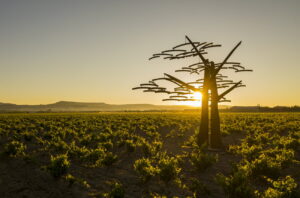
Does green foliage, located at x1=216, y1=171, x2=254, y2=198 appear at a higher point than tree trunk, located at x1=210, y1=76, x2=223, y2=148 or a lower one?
lower

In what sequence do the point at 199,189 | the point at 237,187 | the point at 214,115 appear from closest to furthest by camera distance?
the point at 237,187, the point at 199,189, the point at 214,115

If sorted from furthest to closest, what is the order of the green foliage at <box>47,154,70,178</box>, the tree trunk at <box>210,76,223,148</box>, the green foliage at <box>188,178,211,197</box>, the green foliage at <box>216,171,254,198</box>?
1. the tree trunk at <box>210,76,223,148</box>
2. the green foliage at <box>47,154,70,178</box>
3. the green foliage at <box>188,178,211,197</box>
4. the green foliage at <box>216,171,254,198</box>

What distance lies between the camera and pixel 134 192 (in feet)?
23.0

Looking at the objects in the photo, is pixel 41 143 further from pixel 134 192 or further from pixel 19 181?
pixel 134 192

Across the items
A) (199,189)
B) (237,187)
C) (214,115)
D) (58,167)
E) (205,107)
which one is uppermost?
(205,107)

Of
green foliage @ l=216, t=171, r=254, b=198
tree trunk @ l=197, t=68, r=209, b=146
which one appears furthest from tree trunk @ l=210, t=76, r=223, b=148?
green foliage @ l=216, t=171, r=254, b=198

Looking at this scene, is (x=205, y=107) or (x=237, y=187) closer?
(x=237, y=187)

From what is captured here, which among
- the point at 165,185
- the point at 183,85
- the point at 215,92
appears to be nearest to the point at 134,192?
the point at 165,185

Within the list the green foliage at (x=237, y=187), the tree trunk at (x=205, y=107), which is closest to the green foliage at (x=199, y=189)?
the green foliage at (x=237, y=187)

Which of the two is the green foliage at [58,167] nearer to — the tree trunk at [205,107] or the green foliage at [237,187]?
the green foliage at [237,187]

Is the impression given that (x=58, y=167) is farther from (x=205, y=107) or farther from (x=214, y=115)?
(x=214, y=115)

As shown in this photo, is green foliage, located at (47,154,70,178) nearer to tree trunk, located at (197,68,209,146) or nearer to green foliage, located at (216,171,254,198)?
green foliage, located at (216,171,254,198)

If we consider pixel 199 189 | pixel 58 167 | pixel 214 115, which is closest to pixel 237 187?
pixel 199 189

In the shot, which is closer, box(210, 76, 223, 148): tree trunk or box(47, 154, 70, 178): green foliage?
box(47, 154, 70, 178): green foliage
